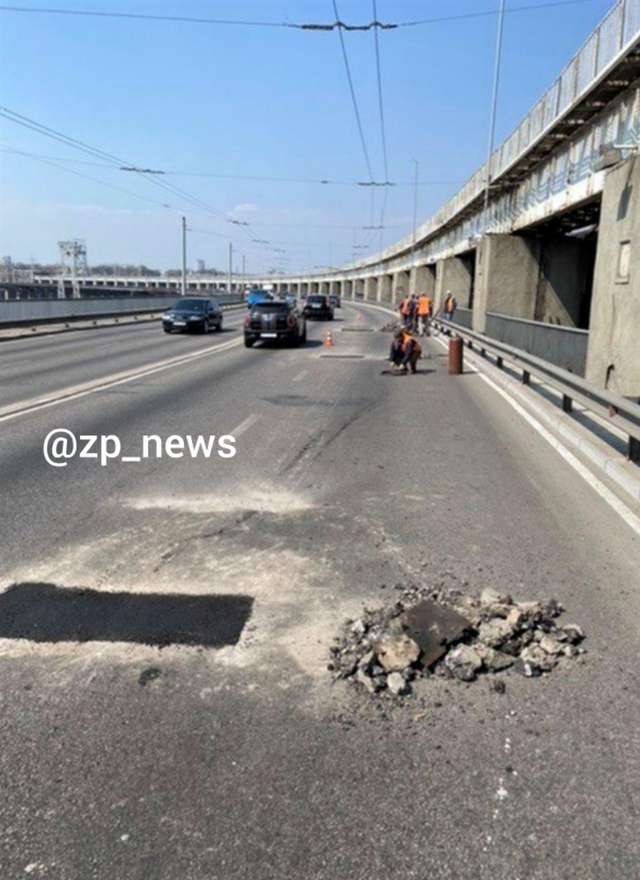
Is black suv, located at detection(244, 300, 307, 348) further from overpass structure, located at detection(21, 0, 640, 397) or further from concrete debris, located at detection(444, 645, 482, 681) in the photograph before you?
concrete debris, located at detection(444, 645, 482, 681)

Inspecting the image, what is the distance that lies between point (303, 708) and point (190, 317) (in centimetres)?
Answer: 3163

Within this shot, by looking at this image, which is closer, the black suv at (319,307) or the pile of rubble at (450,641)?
the pile of rubble at (450,641)

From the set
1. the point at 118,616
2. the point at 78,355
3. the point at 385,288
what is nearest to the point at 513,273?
the point at 78,355

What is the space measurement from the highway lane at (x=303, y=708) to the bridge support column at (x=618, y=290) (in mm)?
5424

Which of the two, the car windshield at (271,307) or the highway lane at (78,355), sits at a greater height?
the car windshield at (271,307)

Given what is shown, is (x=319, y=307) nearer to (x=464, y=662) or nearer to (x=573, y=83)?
(x=573, y=83)

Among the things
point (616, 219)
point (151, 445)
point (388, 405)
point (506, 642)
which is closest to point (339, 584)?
point (506, 642)

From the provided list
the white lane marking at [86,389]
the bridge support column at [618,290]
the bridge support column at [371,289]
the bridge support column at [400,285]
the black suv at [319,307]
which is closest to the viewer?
the white lane marking at [86,389]

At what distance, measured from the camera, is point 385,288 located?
330 feet

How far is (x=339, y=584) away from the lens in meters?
4.88

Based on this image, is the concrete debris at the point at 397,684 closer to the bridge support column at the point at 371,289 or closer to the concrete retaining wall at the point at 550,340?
the concrete retaining wall at the point at 550,340

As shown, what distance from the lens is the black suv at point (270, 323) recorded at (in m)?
25.4

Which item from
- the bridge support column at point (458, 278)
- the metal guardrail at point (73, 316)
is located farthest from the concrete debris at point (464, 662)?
the bridge support column at point (458, 278)

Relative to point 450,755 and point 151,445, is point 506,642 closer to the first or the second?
point 450,755
